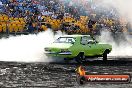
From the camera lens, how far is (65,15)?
1449 inches

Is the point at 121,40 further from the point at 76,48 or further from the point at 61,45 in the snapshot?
the point at 61,45

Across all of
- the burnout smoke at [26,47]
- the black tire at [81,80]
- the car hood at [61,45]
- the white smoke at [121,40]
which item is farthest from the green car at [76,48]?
the white smoke at [121,40]

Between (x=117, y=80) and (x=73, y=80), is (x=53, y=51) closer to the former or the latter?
(x=73, y=80)

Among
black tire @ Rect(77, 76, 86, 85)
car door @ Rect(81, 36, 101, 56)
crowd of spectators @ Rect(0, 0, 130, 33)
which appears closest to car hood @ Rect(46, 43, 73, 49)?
car door @ Rect(81, 36, 101, 56)

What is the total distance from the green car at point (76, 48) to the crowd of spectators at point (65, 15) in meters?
10.7

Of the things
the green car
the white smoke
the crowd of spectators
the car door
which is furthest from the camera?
the crowd of spectators

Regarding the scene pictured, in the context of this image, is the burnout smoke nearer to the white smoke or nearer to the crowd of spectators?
the white smoke

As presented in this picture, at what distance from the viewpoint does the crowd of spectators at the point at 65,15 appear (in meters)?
32.7

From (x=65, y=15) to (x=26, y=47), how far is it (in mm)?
12088

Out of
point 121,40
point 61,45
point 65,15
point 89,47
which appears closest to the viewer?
point 61,45

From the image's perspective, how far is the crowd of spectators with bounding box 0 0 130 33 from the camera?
107ft

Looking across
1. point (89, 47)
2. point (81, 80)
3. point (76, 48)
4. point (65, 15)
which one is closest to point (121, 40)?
point (65, 15)

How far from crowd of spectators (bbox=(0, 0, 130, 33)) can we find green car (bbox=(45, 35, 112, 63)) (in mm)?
10688

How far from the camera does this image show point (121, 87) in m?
11.4
